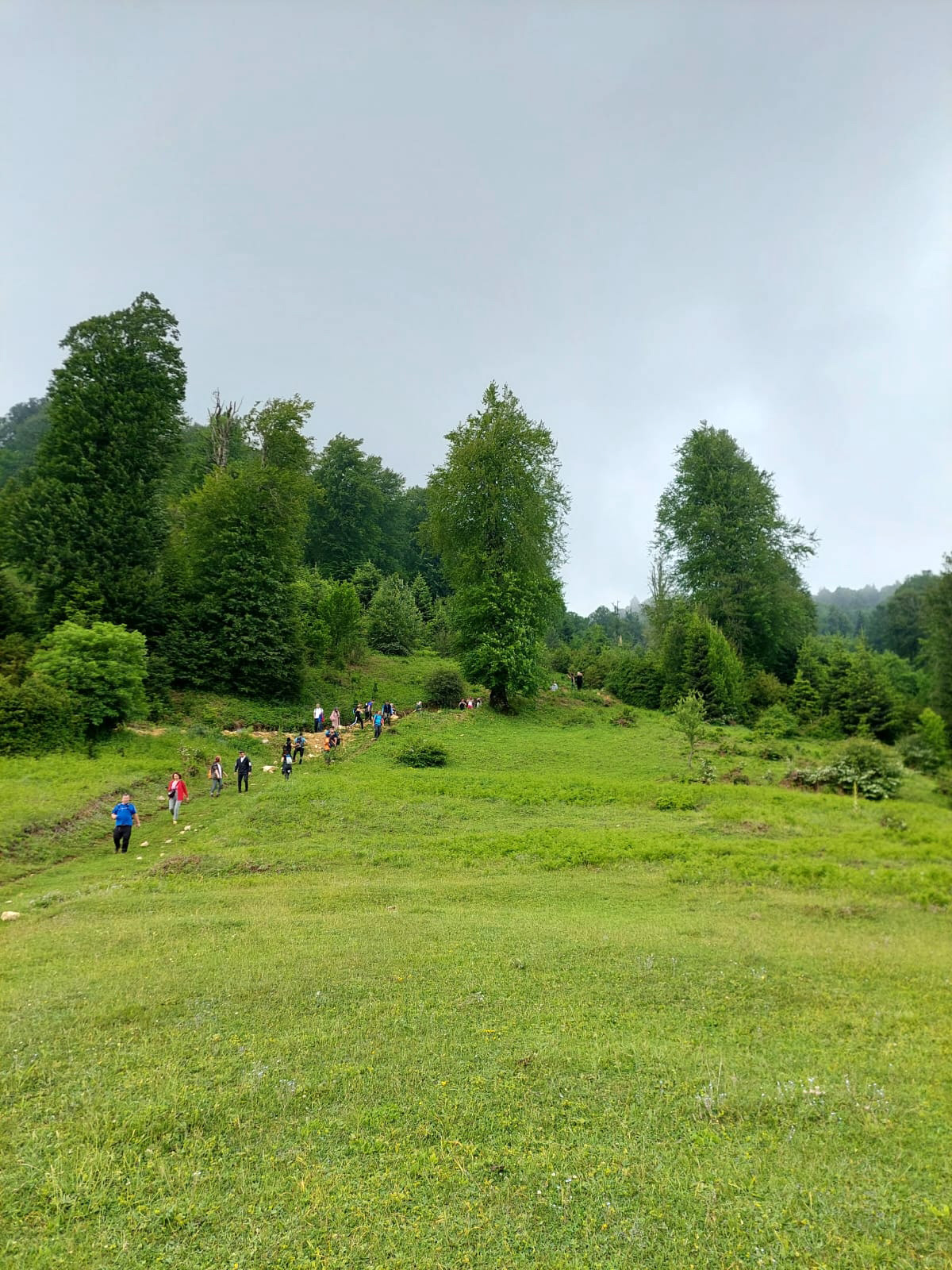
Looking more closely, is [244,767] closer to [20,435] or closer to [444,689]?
[444,689]

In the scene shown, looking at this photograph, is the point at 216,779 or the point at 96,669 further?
the point at 96,669

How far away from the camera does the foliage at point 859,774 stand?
22125mm

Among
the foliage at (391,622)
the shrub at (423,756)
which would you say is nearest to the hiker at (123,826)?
the shrub at (423,756)

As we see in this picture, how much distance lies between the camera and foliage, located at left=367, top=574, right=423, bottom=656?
4919cm

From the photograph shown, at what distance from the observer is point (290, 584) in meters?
35.9

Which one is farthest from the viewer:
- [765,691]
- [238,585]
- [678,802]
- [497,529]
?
[765,691]

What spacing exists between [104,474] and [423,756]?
2178cm

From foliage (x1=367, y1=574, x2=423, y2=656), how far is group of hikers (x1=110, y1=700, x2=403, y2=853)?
559 inches

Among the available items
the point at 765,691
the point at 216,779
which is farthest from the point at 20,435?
the point at 765,691

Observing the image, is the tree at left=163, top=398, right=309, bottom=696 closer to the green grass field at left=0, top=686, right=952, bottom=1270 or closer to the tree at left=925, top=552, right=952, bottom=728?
the green grass field at left=0, top=686, right=952, bottom=1270

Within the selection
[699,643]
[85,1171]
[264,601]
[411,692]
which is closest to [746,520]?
[699,643]

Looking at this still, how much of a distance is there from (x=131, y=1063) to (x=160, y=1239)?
220 cm

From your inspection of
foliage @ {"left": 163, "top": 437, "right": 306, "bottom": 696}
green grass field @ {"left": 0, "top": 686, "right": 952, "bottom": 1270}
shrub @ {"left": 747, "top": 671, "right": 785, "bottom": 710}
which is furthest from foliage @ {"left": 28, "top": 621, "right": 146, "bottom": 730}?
shrub @ {"left": 747, "top": 671, "right": 785, "bottom": 710}

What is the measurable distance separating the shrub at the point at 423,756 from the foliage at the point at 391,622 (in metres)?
24.3
